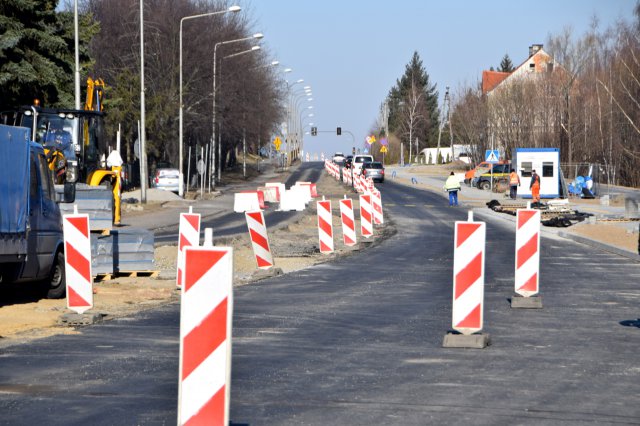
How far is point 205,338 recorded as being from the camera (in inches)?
264

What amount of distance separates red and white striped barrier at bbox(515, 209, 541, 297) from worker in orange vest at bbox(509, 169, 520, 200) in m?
44.4

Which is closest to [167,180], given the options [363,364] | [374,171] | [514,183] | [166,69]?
[166,69]

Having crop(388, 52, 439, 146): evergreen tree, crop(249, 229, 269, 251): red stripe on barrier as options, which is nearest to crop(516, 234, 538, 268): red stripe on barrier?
crop(249, 229, 269, 251): red stripe on barrier

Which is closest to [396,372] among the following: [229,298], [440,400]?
[440,400]

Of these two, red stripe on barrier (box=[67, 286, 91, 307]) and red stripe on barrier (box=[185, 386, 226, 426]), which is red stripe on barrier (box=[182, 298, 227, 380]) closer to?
red stripe on barrier (box=[185, 386, 226, 426])

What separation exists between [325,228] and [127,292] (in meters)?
9.74

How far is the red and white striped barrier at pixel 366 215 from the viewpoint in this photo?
1291 inches

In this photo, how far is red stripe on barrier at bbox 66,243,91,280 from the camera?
1442cm

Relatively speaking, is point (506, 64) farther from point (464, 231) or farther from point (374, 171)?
point (464, 231)

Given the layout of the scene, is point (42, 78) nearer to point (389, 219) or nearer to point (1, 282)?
point (389, 219)

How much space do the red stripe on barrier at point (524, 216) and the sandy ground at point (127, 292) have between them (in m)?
5.25

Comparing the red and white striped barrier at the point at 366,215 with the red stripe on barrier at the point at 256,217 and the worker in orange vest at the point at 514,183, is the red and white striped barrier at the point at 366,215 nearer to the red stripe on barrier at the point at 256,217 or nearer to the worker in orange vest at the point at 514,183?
the red stripe on barrier at the point at 256,217

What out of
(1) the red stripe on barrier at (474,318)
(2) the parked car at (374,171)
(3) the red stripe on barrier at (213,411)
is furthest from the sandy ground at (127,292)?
(2) the parked car at (374,171)

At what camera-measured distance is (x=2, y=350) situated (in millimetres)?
11688
